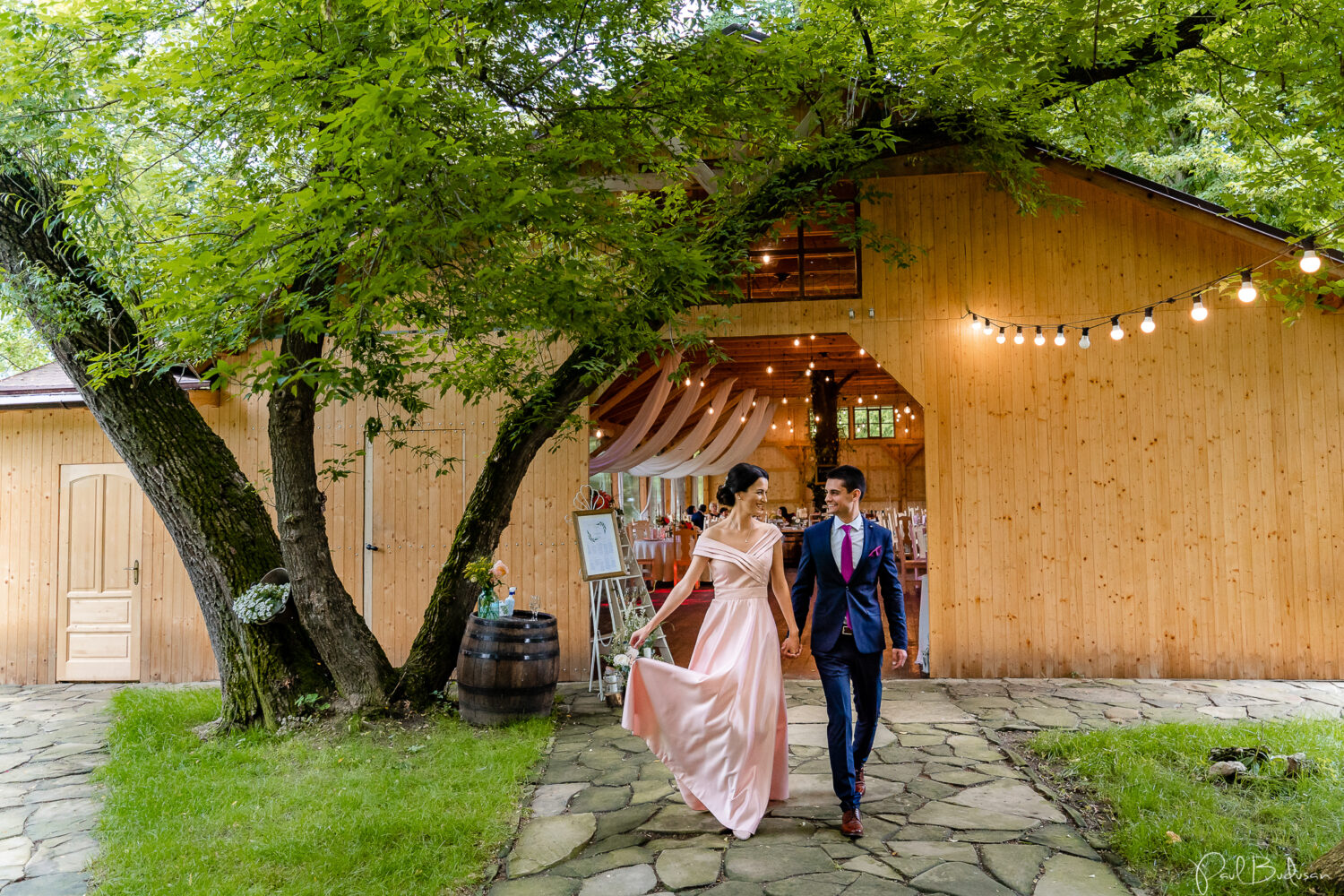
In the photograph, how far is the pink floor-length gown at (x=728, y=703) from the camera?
12.4 ft

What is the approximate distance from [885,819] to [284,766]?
3.24 metres

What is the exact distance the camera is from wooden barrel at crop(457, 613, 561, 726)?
5.51 metres

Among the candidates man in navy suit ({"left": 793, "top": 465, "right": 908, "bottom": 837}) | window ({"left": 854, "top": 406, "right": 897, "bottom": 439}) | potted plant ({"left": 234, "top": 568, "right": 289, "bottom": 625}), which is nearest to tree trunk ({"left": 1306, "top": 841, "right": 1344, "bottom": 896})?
man in navy suit ({"left": 793, "top": 465, "right": 908, "bottom": 837})

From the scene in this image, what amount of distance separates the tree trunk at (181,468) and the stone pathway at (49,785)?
0.93m

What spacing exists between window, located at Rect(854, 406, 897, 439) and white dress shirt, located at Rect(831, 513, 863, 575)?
1602 cm

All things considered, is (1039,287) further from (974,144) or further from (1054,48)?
(1054,48)

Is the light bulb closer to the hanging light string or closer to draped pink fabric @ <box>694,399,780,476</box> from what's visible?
the hanging light string

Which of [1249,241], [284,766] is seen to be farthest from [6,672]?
[1249,241]

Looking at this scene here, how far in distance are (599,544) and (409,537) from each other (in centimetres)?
183

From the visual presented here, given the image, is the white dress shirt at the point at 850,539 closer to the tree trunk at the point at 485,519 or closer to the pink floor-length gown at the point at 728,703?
the pink floor-length gown at the point at 728,703

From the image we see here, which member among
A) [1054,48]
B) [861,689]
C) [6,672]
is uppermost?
[1054,48]

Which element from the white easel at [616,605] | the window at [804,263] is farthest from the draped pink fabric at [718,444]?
the white easel at [616,605]

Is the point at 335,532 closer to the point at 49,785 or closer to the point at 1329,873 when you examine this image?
the point at 49,785

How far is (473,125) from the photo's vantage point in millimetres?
4402
